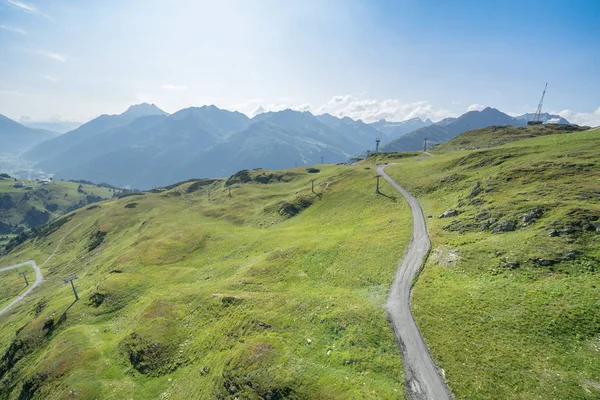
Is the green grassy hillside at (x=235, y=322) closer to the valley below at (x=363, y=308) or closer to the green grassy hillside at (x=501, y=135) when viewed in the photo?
the valley below at (x=363, y=308)

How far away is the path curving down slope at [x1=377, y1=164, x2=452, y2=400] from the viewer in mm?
23297

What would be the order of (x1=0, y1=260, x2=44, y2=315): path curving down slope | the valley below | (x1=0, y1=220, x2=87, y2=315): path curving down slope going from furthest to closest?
(x1=0, y1=220, x2=87, y2=315): path curving down slope
(x1=0, y1=260, x2=44, y2=315): path curving down slope
the valley below

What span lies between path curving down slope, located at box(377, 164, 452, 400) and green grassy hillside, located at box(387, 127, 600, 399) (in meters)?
1.08

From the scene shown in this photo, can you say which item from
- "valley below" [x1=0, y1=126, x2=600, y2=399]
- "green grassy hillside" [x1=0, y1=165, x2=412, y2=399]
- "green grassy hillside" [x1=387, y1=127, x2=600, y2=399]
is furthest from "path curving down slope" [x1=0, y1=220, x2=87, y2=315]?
"green grassy hillside" [x1=387, y1=127, x2=600, y2=399]

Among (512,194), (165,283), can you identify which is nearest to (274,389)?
(165,283)

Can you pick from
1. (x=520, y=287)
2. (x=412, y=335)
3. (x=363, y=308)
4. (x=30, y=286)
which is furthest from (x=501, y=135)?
(x=30, y=286)

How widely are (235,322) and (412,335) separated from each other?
2285cm

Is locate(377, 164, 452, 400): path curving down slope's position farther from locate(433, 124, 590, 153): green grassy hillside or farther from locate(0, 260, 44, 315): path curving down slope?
locate(0, 260, 44, 315): path curving down slope

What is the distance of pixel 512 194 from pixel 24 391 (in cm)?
8951

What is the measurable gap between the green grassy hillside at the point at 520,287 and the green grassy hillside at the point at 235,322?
6250 millimetres

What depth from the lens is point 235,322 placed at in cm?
3791

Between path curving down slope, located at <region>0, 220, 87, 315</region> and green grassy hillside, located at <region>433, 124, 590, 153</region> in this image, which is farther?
green grassy hillside, located at <region>433, 124, 590, 153</region>

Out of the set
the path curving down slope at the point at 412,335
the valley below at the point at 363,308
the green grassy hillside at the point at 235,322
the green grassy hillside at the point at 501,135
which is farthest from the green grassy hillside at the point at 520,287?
the green grassy hillside at the point at 501,135

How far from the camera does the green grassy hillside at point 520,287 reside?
906 inches
